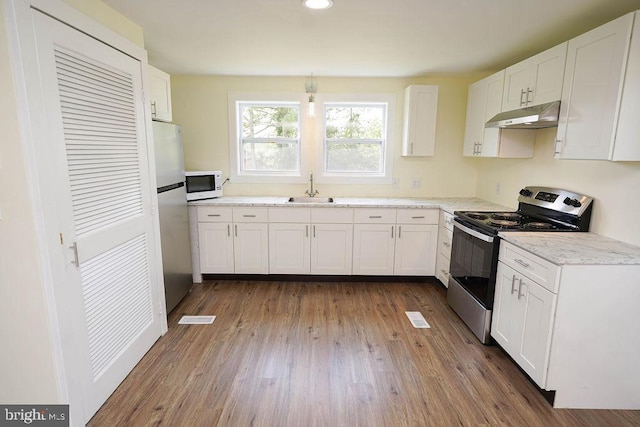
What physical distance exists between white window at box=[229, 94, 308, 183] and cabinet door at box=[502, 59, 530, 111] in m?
2.16

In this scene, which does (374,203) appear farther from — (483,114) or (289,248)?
(483,114)

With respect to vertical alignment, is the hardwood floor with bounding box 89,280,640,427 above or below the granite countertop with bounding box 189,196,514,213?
below

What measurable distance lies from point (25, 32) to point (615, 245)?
11.0 feet

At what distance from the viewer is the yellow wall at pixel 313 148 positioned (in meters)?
3.82

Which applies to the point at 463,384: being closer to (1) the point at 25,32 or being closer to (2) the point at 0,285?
(2) the point at 0,285

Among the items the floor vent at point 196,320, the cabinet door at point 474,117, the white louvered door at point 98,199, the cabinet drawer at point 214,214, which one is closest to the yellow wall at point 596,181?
the cabinet door at point 474,117

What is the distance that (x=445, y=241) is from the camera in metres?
3.38

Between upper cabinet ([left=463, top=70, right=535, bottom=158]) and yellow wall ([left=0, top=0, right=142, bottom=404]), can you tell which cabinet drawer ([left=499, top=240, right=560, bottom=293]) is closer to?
upper cabinet ([left=463, top=70, right=535, bottom=158])

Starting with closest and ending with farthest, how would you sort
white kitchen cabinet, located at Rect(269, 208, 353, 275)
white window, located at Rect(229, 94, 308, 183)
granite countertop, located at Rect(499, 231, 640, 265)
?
granite countertop, located at Rect(499, 231, 640, 265) → white kitchen cabinet, located at Rect(269, 208, 353, 275) → white window, located at Rect(229, 94, 308, 183)

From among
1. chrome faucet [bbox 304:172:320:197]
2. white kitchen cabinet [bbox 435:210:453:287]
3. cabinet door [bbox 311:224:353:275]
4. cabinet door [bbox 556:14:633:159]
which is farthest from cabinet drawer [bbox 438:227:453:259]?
chrome faucet [bbox 304:172:320:197]

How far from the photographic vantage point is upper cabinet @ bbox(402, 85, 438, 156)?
11.9 feet

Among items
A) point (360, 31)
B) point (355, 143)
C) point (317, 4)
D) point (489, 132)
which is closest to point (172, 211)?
point (317, 4)

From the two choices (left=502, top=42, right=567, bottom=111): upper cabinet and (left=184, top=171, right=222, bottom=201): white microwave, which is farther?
(left=184, top=171, right=222, bottom=201): white microwave

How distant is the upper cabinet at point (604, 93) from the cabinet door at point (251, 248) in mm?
2790
